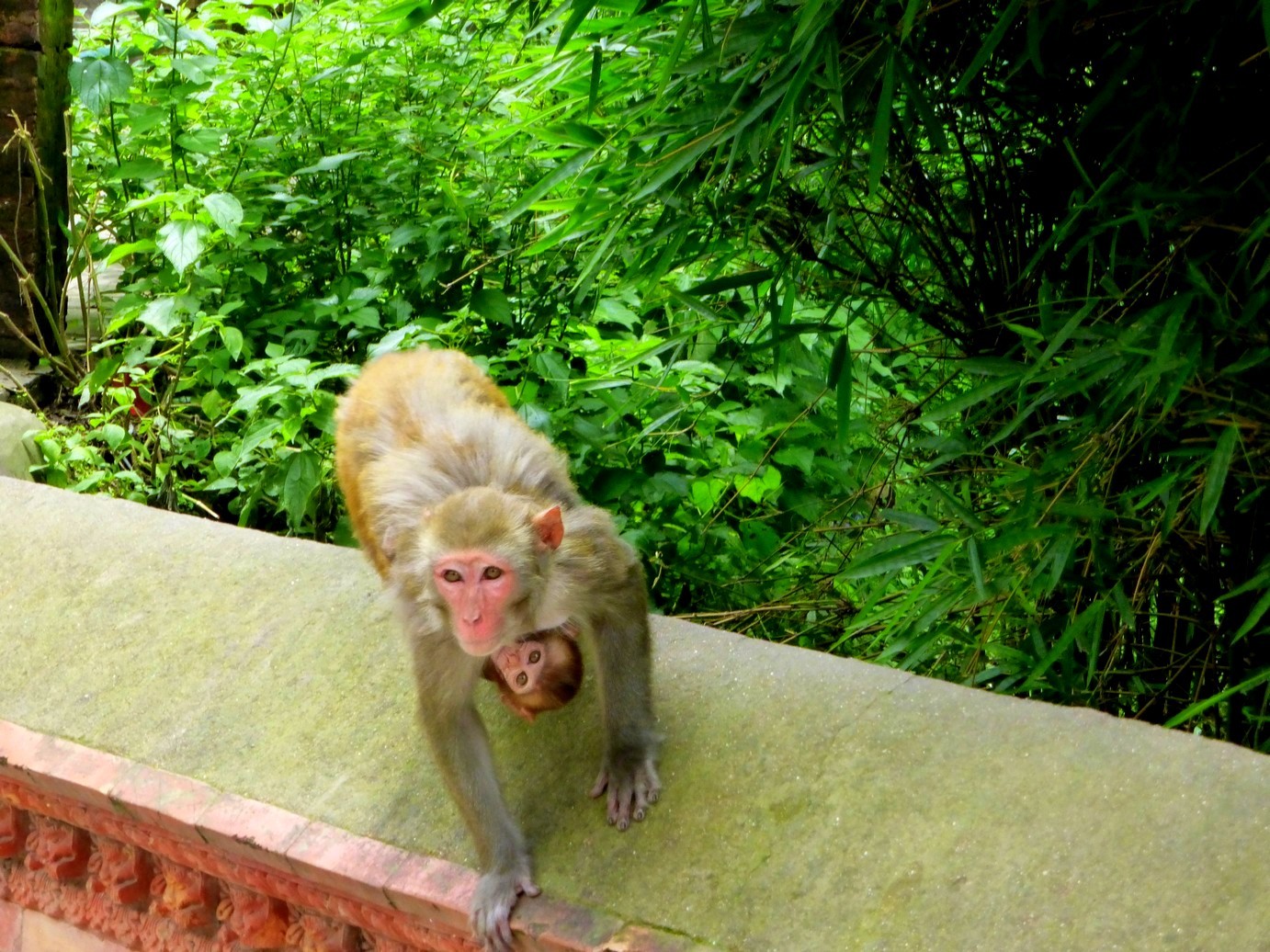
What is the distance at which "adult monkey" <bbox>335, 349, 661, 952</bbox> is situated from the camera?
7.97 feet

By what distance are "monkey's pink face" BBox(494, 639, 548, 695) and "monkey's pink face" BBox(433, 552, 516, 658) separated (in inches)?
7.7

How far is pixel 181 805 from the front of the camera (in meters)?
2.55

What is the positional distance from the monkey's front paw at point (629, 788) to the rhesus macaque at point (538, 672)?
254 mm

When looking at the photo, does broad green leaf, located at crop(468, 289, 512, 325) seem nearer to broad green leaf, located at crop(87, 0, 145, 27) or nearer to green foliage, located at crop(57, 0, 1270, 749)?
green foliage, located at crop(57, 0, 1270, 749)

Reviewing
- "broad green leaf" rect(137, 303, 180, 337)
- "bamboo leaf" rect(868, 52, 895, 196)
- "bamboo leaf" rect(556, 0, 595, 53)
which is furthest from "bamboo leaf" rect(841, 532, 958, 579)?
"broad green leaf" rect(137, 303, 180, 337)

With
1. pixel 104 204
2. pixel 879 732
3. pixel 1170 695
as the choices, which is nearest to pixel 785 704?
pixel 879 732

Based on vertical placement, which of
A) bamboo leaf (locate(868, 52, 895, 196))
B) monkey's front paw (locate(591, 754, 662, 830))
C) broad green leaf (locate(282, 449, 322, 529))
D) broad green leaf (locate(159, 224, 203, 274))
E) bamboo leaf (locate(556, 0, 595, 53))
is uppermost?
bamboo leaf (locate(556, 0, 595, 53))

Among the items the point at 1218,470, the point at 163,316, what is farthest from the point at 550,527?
the point at 163,316

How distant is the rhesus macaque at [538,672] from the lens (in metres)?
2.66

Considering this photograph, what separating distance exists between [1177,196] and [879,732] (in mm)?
1157

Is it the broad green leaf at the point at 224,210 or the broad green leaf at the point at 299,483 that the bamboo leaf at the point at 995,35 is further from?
the broad green leaf at the point at 224,210

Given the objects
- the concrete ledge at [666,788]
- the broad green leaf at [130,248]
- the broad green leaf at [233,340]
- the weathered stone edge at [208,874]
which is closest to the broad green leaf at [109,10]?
the broad green leaf at [130,248]

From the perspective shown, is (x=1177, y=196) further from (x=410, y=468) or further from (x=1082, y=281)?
(x=410, y=468)

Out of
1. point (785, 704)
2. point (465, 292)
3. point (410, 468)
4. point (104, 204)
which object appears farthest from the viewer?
point (104, 204)
